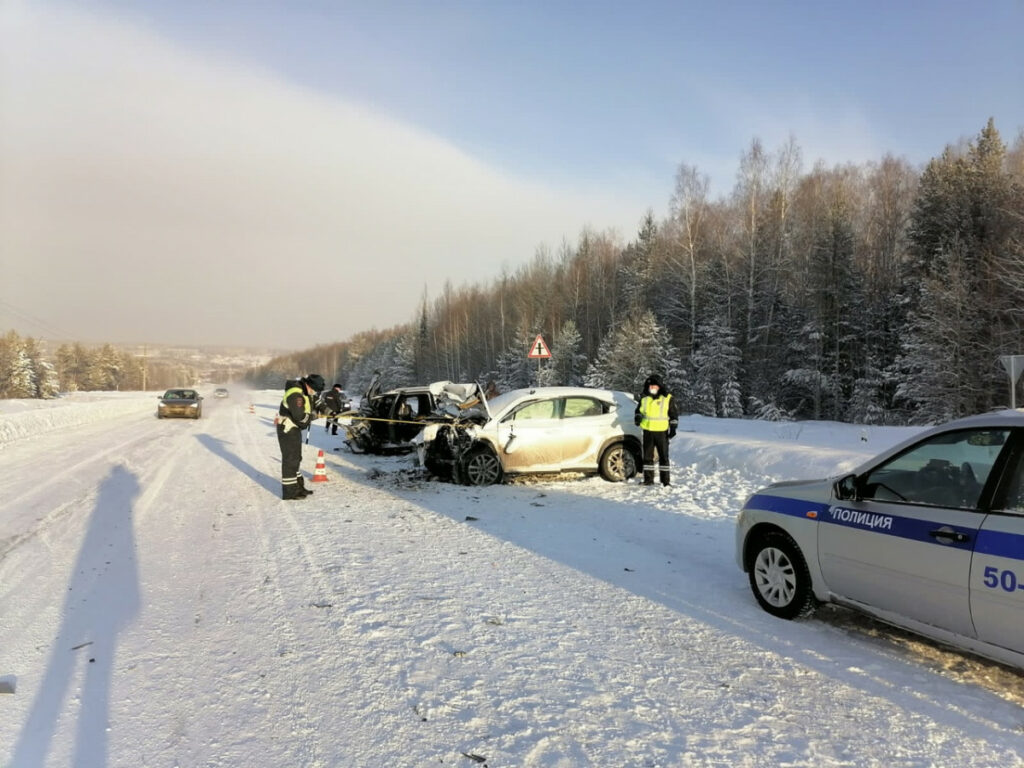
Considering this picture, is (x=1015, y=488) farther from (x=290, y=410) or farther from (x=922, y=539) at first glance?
(x=290, y=410)

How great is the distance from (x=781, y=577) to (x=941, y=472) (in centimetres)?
144

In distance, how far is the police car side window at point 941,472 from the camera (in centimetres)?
369

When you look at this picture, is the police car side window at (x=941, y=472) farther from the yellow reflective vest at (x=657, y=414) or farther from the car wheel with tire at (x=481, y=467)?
the car wheel with tire at (x=481, y=467)

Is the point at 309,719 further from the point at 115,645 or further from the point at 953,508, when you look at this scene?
the point at 953,508

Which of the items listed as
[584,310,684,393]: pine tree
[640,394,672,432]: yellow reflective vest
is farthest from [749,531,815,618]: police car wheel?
[584,310,684,393]: pine tree

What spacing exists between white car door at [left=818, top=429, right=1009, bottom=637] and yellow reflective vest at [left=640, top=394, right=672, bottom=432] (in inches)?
226

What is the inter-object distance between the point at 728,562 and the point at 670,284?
40.5 meters

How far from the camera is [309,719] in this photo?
132 inches

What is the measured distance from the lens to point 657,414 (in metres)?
10.3

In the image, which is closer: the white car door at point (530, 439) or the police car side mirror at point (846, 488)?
the police car side mirror at point (846, 488)

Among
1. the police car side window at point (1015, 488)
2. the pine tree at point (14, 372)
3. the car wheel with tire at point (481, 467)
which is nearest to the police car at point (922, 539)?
the police car side window at point (1015, 488)

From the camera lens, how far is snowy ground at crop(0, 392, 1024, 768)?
313 cm

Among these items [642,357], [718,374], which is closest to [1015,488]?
[642,357]

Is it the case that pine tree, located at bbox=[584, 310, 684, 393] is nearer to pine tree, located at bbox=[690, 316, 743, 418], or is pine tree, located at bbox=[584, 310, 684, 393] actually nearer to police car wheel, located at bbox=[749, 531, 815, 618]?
pine tree, located at bbox=[690, 316, 743, 418]
